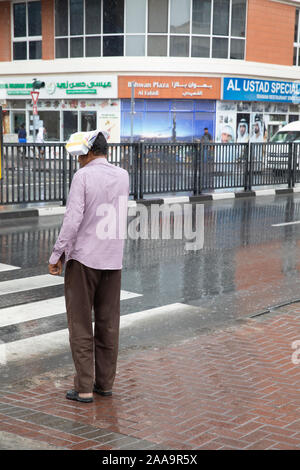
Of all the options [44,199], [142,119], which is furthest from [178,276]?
[142,119]

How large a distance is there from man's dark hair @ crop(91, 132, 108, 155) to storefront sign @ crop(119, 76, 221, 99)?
101ft

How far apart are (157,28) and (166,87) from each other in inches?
122

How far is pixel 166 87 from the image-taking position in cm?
3516

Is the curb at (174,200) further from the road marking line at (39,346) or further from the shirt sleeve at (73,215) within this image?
the shirt sleeve at (73,215)

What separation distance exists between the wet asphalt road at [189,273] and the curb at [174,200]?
1.60 feet

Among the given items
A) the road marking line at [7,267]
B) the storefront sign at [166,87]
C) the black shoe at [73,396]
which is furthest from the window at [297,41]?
the black shoe at [73,396]

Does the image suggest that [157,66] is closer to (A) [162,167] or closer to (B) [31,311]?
(A) [162,167]

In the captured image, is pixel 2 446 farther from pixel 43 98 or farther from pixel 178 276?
pixel 43 98

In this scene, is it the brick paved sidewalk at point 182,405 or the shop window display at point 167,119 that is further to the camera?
the shop window display at point 167,119

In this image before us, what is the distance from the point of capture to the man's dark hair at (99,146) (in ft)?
16.3

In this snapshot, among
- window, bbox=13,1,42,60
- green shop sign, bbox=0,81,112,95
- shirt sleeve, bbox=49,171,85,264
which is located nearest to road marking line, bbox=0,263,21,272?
shirt sleeve, bbox=49,171,85,264

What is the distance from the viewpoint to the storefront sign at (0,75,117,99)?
3578 centimetres

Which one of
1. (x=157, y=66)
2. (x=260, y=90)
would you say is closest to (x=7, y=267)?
(x=157, y=66)

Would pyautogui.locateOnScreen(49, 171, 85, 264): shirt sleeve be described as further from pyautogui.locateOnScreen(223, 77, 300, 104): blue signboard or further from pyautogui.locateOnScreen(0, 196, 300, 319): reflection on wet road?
pyautogui.locateOnScreen(223, 77, 300, 104): blue signboard
